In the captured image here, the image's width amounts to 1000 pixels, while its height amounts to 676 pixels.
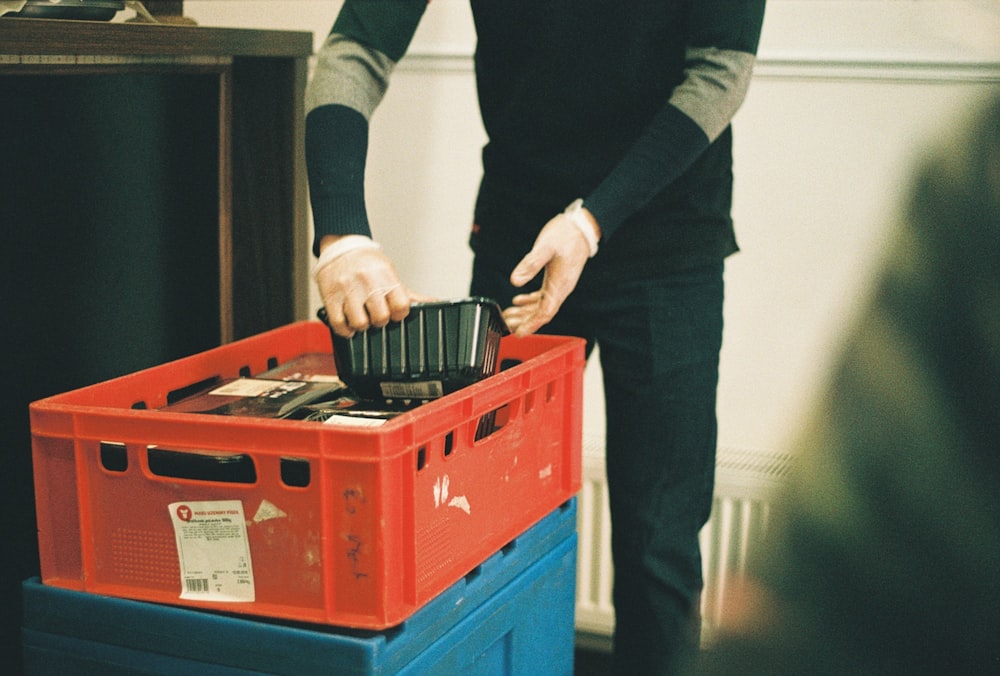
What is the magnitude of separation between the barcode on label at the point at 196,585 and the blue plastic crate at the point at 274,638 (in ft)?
0.06

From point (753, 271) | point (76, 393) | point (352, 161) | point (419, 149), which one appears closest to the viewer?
point (76, 393)

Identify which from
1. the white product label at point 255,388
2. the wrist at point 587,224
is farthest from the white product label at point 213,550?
the wrist at point 587,224

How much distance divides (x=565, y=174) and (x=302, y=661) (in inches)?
23.1

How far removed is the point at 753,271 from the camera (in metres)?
1.52

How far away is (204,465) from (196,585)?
0.33ft

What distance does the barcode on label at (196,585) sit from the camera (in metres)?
0.85

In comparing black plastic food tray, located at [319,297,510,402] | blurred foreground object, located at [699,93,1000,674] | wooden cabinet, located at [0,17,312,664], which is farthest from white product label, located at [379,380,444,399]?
blurred foreground object, located at [699,93,1000,674]

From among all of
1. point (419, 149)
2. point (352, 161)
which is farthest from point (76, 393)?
point (419, 149)

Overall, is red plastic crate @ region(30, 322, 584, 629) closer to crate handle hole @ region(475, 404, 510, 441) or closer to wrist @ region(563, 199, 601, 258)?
crate handle hole @ region(475, 404, 510, 441)

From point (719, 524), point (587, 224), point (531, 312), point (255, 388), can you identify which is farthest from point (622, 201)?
point (719, 524)

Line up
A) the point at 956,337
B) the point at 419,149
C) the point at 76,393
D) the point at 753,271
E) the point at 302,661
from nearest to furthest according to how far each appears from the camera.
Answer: the point at 302,661 < the point at 76,393 < the point at 956,337 < the point at 753,271 < the point at 419,149

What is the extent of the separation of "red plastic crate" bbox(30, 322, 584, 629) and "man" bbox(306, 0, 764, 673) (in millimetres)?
206

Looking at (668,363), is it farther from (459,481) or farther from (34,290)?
(34,290)

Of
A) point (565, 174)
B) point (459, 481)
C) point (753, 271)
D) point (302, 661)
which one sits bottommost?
point (302, 661)
